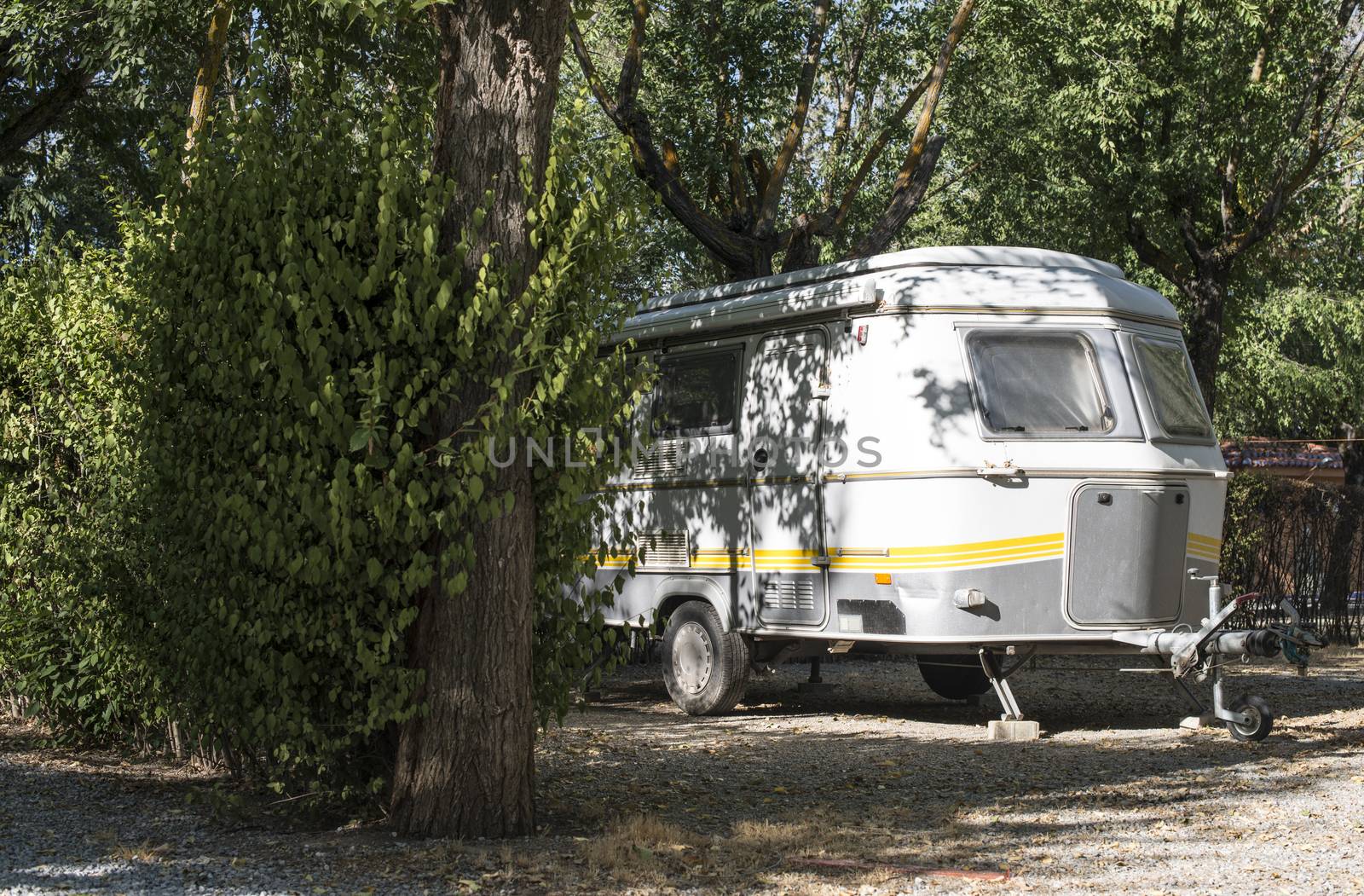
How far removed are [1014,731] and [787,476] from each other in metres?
2.28

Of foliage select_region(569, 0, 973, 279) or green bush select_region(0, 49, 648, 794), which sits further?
foliage select_region(569, 0, 973, 279)

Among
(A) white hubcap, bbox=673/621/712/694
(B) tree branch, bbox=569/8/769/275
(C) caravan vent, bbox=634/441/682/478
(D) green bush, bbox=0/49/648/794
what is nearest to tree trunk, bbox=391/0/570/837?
(D) green bush, bbox=0/49/648/794

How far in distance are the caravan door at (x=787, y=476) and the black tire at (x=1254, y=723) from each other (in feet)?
8.97

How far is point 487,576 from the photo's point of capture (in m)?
6.09

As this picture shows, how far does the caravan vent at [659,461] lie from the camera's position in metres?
10.9

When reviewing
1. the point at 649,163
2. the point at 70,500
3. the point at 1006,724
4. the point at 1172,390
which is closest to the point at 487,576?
the point at 70,500

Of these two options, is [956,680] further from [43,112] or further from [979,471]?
[43,112]

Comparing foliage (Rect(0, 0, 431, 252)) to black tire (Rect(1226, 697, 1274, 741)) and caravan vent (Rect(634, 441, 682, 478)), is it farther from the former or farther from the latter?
black tire (Rect(1226, 697, 1274, 741))

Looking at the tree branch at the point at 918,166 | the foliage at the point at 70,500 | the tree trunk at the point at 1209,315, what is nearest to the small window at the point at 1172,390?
the tree branch at the point at 918,166

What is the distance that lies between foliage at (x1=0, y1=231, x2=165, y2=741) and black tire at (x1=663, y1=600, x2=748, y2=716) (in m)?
4.11

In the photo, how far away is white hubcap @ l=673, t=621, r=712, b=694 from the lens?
1075 cm

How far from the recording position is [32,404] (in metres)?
8.21

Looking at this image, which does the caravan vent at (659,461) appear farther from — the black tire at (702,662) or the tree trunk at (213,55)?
the tree trunk at (213,55)

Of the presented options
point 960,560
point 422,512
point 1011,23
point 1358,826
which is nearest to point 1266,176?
point 1011,23
